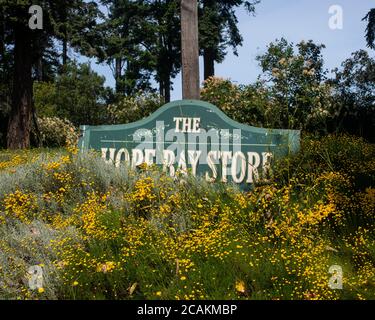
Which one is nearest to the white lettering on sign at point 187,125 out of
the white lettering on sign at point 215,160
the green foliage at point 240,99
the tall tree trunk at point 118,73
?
the white lettering on sign at point 215,160

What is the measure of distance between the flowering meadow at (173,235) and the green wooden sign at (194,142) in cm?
56

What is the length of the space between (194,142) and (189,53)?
2.32 metres

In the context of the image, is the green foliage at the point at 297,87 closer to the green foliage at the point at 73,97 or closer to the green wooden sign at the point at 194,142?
the green wooden sign at the point at 194,142

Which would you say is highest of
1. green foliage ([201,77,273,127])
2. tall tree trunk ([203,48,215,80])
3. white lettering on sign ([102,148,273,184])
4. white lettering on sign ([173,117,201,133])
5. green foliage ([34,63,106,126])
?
tall tree trunk ([203,48,215,80])

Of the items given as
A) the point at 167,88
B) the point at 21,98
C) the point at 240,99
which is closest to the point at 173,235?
the point at 240,99

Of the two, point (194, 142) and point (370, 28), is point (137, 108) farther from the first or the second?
point (194, 142)

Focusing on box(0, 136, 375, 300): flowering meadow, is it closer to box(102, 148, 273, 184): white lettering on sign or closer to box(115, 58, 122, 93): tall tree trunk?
box(102, 148, 273, 184): white lettering on sign

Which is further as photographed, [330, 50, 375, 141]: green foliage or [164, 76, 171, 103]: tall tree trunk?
[164, 76, 171, 103]: tall tree trunk

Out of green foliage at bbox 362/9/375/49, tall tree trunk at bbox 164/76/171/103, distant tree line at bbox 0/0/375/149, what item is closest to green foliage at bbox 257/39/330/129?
distant tree line at bbox 0/0/375/149

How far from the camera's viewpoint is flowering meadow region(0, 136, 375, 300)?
4.11 metres

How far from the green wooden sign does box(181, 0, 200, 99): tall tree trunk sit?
5.34 feet
